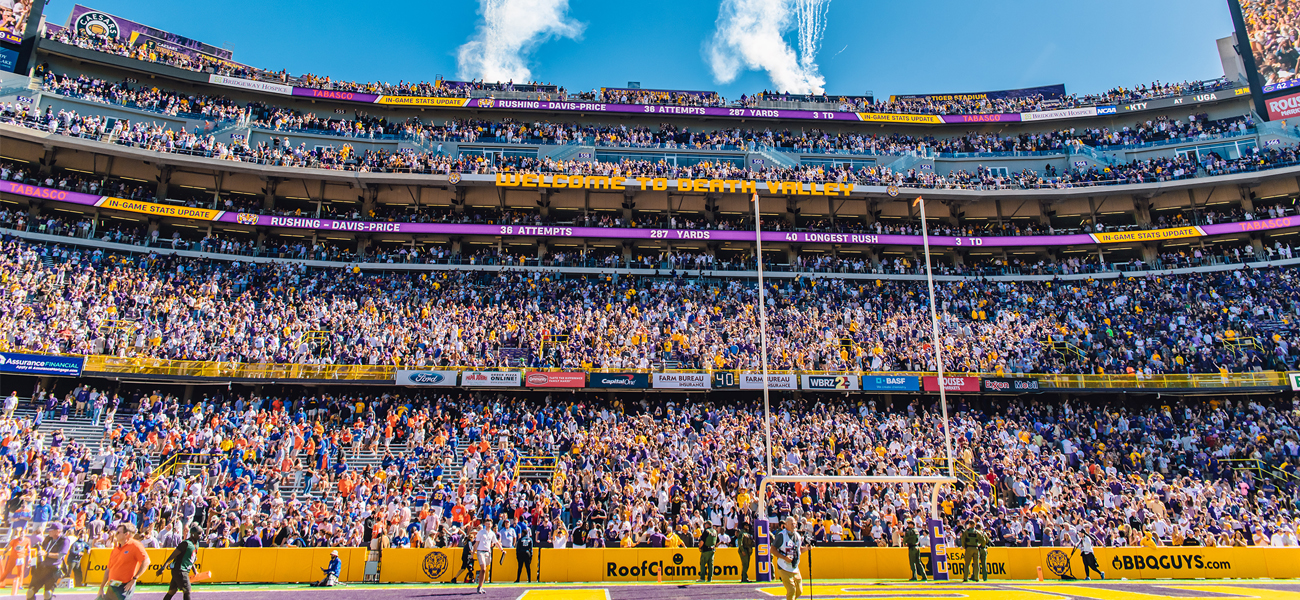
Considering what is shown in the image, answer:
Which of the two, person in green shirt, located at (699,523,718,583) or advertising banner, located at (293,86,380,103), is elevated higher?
advertising banner, located at (293,86,380,103)

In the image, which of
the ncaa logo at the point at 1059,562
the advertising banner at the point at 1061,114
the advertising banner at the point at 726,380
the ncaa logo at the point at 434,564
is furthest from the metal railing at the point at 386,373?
the advertising banner at the point at 1061,114

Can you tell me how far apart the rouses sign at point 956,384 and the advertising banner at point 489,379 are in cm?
1651

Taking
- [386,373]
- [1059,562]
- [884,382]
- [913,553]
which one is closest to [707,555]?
[913,553]

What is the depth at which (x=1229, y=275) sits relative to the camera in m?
34.5

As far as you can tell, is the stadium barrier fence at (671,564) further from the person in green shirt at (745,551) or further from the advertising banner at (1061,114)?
the advertising banner at (1061,114)

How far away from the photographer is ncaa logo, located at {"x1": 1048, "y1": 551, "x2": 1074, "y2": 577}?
16656 millimetres

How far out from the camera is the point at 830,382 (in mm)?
27281

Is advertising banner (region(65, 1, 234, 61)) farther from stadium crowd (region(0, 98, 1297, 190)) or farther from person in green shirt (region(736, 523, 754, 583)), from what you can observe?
person in green shirt (region(736, 523, 754, 583))

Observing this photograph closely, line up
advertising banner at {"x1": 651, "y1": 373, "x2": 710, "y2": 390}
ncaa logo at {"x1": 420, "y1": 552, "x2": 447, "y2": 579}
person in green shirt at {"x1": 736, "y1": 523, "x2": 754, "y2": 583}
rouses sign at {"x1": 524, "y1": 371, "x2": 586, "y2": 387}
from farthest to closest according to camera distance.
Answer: advertising banner at {"x1": 651, "y1": 373, "x2": 710, "y2": 390}
rouses sign at {"x1": 524, "y1": 371, "x2": 586, "y2": 387}
ncaa logo at {"x1": 420, "y1": 552, "x2": 447, "y2": 579}
person in green shirt at {"x1": 736, "y1": 523, "x2": 754, "y2": 583}

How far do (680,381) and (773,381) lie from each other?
379cm

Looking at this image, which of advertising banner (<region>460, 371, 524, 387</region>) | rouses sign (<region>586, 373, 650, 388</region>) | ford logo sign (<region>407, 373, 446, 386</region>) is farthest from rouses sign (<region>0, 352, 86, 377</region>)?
rouses sign (<region>586, 373, 650, 388</region>)

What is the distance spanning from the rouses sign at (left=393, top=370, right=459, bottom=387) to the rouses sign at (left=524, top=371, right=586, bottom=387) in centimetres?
296

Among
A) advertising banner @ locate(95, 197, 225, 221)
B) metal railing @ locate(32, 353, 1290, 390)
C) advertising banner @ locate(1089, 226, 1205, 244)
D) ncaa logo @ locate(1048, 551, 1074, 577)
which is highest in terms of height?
advertising banner @ locate(95, 197, 225, 221)

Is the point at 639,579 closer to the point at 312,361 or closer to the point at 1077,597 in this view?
the point at 1077,597
